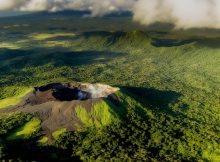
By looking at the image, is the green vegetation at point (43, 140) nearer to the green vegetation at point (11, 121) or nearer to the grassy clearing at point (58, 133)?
the grassy clearing at point (58, 133)

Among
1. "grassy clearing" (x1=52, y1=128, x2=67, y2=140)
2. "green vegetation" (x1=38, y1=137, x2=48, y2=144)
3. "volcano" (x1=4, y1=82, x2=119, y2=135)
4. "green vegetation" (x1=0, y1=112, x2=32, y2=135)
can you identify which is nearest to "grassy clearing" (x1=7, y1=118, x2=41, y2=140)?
"green vegetation" (x1=0, y1=112, x2=32, y2=135)

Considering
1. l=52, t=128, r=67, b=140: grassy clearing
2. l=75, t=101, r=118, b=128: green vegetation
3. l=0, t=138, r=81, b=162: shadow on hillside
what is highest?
l=75, t=101, r=118, b=128: green vegetation

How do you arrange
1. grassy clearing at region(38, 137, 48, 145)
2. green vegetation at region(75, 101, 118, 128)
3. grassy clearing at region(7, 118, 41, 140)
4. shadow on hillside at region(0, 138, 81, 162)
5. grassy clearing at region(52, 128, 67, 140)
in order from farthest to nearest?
green vegetation at region(75, 101, 118, 128) < grassy clearing at region(7, 118, 41, 140) < grassy clearing at region(52, 128, 67, 140) < grassy clearing at region(38, 137, 48, 145) < shadow on hillside at region(0, 138, 81, 162)

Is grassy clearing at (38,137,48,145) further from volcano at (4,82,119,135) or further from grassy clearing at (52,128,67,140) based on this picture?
volcano at (4,82,119,135)

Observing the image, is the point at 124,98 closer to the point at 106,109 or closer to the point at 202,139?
the point at 106,109

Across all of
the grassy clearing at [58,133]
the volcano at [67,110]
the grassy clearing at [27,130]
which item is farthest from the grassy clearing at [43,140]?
the grassy clearing at [27,130]

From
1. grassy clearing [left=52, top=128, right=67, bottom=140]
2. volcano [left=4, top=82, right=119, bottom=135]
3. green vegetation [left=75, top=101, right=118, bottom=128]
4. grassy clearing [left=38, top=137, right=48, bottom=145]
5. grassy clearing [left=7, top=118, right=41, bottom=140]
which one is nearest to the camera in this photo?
grassy clearing [left=38, top=137, right=48, bottom=145]

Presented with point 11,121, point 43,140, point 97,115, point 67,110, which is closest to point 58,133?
point 43,140

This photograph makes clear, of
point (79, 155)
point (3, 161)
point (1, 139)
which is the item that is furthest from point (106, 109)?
point (3, 161)
